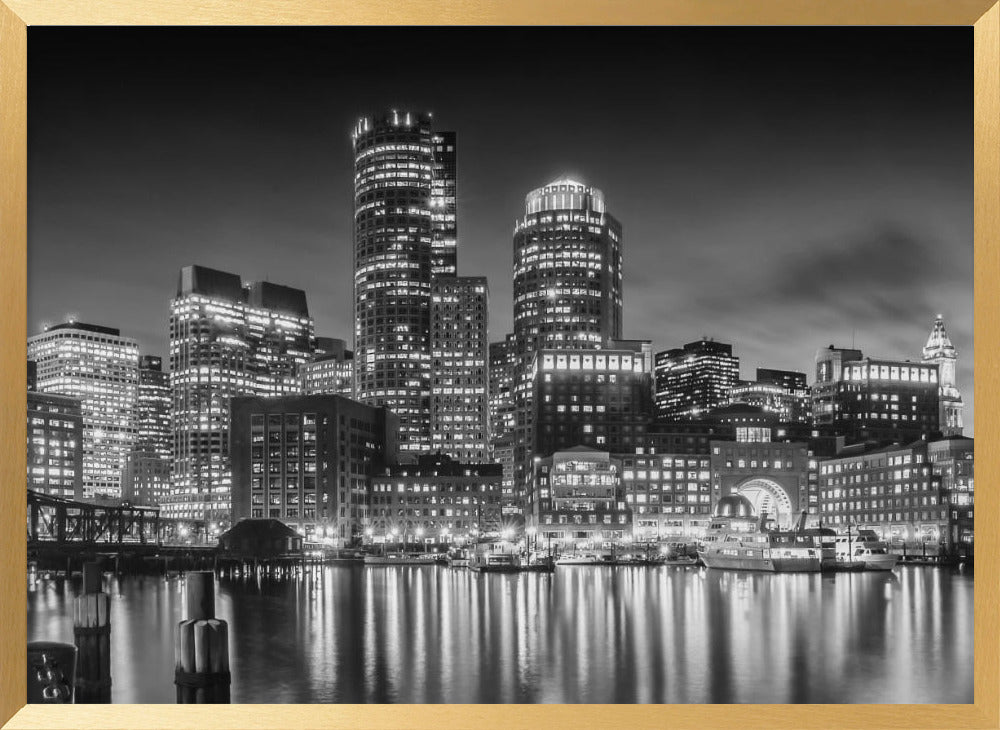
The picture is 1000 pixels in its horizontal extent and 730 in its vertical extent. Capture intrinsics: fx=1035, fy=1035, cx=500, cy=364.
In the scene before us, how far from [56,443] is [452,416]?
161 ft

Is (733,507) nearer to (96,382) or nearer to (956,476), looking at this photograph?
(956,476)

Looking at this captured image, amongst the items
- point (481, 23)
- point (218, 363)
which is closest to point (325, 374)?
point (218, 363)

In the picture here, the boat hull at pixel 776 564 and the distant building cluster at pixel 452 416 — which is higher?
the distant building cluster at pixel 452 416

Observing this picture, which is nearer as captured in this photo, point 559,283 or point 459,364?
point 459,364

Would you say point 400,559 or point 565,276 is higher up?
point 565,276

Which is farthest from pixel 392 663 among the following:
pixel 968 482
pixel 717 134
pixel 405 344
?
pixel 405 344

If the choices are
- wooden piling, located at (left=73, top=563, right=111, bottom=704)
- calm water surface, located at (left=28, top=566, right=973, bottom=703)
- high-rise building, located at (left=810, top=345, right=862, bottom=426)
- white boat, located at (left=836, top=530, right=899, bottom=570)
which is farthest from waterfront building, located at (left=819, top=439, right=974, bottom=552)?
wooden piling, located at (left=73, top=563, right=111, bottom=704)

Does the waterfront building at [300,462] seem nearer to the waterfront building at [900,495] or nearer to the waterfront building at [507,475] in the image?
the waterfront building at [507,475]

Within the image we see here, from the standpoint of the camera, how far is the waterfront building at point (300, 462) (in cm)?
4653

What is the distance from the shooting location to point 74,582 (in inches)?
1499

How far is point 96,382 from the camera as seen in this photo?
27.0 metres

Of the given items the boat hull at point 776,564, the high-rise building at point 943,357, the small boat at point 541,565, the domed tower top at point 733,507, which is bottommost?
the small boat at point 541,565

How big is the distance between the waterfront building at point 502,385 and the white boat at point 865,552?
4078 cm

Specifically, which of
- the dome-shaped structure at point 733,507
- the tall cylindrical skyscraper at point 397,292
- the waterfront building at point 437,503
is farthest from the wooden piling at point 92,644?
the tall cylindrical skyscraper at point 397,292
